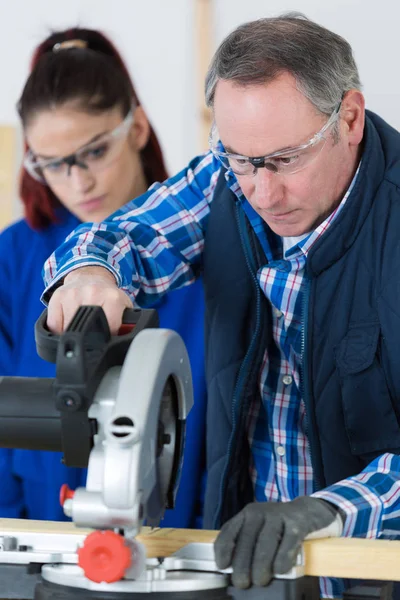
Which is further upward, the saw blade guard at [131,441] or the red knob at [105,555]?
the saw blade guard at [131,441]

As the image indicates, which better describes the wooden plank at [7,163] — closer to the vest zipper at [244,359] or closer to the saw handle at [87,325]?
the vest zipper at [244,359]

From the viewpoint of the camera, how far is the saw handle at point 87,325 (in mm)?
1104

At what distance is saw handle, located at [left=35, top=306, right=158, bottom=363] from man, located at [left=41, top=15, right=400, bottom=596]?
3cm

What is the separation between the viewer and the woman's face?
235 cm

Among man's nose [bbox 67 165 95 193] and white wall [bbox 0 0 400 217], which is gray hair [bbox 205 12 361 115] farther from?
white wall [bbox 0 0 400 217]

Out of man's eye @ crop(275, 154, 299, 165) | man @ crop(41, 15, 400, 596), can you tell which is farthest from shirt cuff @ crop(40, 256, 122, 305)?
man's eye @ crop(275, 154, 299, 165)

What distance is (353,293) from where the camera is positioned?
1.65 meters

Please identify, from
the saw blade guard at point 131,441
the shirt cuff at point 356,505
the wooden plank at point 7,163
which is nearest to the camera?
the saw blade guard at point 131,441

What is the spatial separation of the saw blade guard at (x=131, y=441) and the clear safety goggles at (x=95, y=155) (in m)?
1.31

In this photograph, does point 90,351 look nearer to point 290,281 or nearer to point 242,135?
point 242,135

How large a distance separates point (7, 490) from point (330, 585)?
97 centimetres

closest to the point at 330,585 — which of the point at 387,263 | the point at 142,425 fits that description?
the point at 387,263

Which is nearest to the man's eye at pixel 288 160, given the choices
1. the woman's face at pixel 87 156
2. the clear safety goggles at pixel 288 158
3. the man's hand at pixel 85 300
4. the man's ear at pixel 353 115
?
the clear safety goggles at pixel 288 158

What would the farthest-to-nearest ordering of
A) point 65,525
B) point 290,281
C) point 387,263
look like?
point 290,281 < point 387,263 < point 65,525
